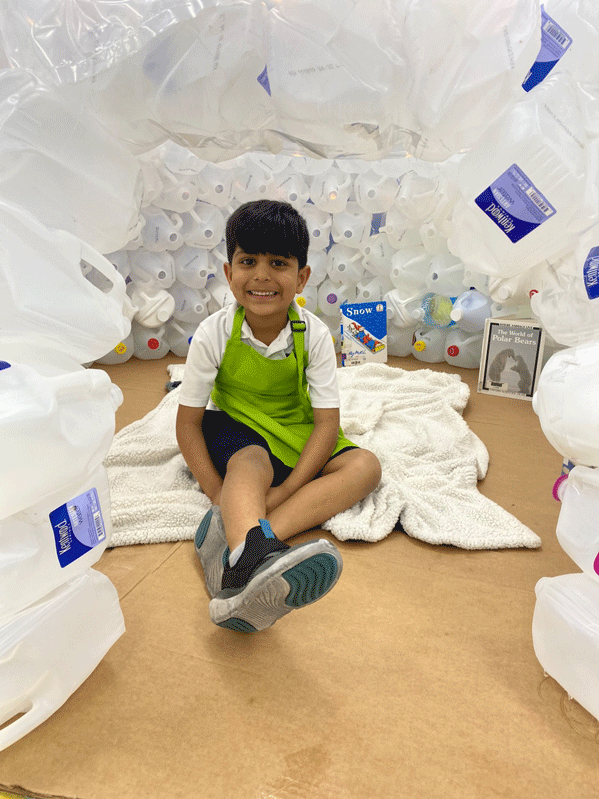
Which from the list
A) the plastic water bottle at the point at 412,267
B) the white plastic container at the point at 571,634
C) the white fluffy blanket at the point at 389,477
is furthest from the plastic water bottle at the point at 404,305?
the white plastic container at the point at 571,634

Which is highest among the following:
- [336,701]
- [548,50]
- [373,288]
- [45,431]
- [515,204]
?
[548,50]

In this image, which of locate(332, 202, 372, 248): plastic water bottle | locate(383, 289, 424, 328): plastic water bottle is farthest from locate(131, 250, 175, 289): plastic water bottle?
locate(383, 289, 424, 328): plastic water bottle

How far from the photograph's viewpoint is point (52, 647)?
65cm

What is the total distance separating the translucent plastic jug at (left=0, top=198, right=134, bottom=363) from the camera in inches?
25.1

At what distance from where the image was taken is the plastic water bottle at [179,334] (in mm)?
2174

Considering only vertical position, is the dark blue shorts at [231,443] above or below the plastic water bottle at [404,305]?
below

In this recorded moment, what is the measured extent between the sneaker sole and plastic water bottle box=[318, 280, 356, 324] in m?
1.61

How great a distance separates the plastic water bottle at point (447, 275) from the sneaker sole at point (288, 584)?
1477 mm

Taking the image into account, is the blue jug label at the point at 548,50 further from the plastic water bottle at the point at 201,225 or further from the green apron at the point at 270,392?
the plastic water bottle at the point at 201,225

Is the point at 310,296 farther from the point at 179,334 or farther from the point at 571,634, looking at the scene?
the point at 571,634

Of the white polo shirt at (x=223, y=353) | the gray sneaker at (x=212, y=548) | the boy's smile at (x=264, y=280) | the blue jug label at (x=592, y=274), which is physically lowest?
the gray sneaker at (x=212, y=548)

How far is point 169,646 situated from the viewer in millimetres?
787

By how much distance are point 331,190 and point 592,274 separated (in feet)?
4.44

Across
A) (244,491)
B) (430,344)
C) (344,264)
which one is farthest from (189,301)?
(244,491)
